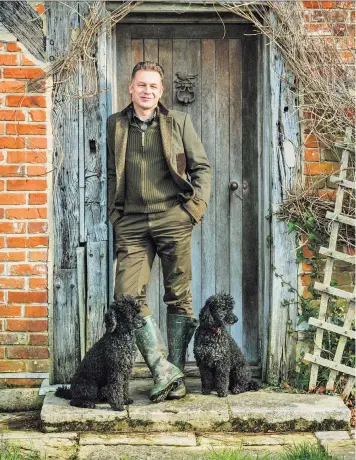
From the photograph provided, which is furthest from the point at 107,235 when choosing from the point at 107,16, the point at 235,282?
the point at 107,16

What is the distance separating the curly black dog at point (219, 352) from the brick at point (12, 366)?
125cm

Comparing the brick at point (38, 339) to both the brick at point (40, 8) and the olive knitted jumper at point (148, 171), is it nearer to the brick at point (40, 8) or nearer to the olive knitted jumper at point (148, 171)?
the olive knitted jumper at point (148, 171)

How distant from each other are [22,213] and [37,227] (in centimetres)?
14

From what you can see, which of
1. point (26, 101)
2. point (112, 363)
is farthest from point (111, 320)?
point (26, 101)

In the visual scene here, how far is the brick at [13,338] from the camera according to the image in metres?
5.96

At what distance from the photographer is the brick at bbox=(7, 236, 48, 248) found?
5.95 metres

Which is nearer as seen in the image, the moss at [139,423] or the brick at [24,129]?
the moss at [139,423]

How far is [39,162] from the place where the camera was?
596cm

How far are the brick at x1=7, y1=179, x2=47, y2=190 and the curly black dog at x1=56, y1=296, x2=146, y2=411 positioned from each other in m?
1.14

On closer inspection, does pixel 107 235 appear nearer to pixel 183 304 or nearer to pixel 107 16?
pixel 183 304

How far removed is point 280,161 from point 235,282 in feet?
3.31

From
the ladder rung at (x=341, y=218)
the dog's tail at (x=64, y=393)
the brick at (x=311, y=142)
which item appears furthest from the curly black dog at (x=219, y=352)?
the brick at (x=311, y=142)

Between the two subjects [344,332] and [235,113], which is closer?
[344,332]

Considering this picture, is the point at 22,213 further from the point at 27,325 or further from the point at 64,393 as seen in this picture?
the point at 64,393
